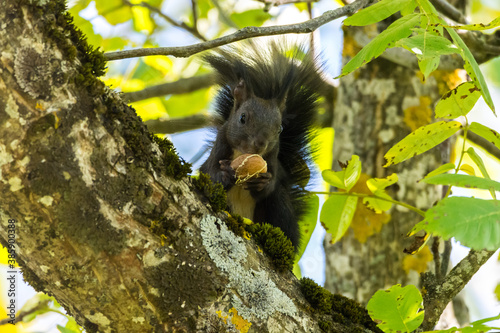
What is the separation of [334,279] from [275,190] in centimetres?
86

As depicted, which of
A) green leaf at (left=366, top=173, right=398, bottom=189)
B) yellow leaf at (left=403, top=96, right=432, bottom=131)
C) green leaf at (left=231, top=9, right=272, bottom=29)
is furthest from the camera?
green leaf at (left=231, top=9, right=272, bottom=29)

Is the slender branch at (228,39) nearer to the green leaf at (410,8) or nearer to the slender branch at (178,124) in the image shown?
the green leaf at (410,8)

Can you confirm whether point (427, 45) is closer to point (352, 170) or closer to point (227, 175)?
point (352, 170)

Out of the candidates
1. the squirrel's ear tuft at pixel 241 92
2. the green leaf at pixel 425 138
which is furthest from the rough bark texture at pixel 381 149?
the green leaf at pixel 425 138

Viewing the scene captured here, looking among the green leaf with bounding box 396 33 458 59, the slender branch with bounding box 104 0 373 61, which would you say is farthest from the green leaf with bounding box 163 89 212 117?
the green leaf with bounding box 396 33 458 59

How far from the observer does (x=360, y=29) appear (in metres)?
4.05

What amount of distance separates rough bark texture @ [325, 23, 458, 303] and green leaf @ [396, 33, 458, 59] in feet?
7.77

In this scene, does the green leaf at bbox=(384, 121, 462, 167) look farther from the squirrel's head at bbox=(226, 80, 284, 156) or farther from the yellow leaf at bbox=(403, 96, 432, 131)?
the yellow leaf at bbox=(403, 96, 432, 131)

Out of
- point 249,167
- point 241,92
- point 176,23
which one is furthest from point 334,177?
point 176,23

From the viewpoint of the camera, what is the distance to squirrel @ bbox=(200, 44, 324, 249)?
3.25m

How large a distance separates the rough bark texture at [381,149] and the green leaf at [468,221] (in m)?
2.47

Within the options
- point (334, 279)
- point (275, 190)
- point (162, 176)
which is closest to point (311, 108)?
point (275, 190)

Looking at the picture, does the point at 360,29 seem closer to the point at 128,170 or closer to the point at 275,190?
the point at 275,190

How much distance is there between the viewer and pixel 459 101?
1721 millimetres
